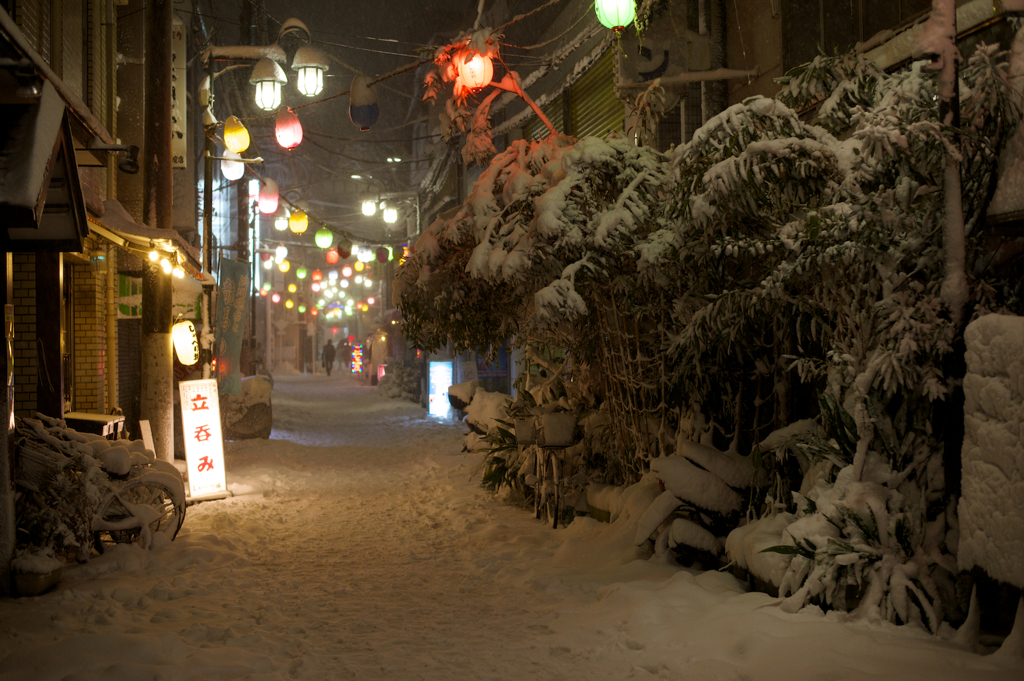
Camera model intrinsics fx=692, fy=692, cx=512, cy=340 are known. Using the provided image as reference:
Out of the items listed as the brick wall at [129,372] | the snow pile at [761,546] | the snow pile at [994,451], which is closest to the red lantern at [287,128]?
the brick wall at [129,372]

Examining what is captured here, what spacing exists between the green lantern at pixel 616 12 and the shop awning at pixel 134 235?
253 inches

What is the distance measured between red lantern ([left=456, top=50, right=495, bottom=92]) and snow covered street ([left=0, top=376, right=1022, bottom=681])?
18.8 ft

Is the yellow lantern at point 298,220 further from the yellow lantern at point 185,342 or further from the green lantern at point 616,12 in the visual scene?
the green lantern at point 616,12

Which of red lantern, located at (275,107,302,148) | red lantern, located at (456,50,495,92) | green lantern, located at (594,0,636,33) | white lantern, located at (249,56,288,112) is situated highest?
white lantern, located at (249,56,288,112)

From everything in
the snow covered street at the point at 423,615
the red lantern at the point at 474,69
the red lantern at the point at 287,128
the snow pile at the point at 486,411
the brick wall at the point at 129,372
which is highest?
the red lantern at the point at 287,128

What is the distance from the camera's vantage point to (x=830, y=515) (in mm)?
5078

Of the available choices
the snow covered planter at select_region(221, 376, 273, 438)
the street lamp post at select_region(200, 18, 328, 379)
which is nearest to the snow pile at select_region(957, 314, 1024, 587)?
the street lamp post at select_region(200, 18, 328, 379)

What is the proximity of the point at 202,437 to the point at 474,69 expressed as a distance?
6631mm

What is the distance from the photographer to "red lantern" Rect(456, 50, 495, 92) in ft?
29.2

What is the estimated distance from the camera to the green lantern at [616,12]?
787 cm

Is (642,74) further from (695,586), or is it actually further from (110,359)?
(110,359)

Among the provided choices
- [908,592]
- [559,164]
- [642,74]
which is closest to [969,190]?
[908,592]

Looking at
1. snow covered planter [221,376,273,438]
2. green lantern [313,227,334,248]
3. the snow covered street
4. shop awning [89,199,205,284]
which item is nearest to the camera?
the snow covered street

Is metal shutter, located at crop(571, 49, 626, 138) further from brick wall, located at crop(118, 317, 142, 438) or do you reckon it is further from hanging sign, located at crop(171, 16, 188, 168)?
brick wall, located at crop(118, 317, 142, 438)
